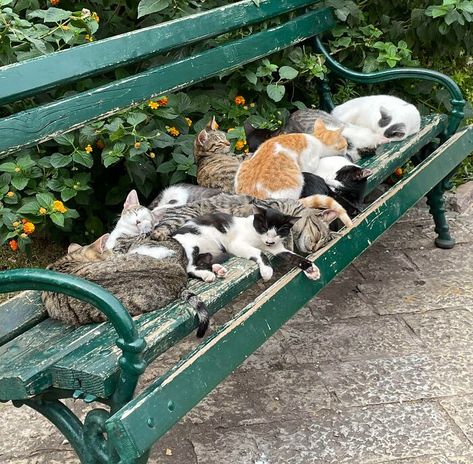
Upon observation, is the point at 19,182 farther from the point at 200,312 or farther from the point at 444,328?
the point at 444,328

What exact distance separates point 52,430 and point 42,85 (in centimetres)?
138

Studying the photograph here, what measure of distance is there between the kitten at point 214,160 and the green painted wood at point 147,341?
3.56 ft

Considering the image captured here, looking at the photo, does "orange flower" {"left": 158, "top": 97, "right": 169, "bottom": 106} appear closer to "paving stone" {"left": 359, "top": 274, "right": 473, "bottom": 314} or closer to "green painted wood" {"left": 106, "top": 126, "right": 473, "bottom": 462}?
"green painted wood" {"left": 106, "top": 126, "right": 473, "bottom": 462}

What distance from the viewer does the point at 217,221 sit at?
3.04 metres

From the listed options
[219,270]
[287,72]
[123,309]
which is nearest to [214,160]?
[287,72]

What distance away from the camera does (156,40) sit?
3373 mm

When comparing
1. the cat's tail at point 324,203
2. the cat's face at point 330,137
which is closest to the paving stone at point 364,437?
the cat's tail at point 324,203

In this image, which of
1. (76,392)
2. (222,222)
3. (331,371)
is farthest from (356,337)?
(76,392)

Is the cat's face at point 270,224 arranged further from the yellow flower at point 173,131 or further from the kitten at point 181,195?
the yellow flower at point 173,131

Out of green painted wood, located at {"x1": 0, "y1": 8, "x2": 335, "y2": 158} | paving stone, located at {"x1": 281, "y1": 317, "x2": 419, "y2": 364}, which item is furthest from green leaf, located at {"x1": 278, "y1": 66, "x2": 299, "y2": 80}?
paving stone, located at {"x1": 281, "y1": 317, "x2": 419, "y2": 364}

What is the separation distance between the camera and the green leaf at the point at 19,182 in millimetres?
3861

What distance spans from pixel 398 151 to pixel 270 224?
1360 mm

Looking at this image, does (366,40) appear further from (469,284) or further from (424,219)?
(469,284)

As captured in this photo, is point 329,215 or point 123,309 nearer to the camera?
point 123,309
